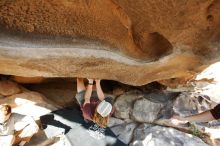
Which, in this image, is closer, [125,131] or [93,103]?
[93,103]

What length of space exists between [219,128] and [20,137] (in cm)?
298

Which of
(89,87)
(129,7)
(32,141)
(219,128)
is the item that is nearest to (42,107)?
(32,141)

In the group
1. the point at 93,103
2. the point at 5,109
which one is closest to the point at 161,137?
the point at 93,103

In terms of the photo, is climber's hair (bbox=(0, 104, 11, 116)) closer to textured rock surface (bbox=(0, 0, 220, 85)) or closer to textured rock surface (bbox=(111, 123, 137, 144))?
textured rock surface (bbox=(0, 0, 220, 85))

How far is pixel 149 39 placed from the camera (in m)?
2.74

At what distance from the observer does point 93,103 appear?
399 cm

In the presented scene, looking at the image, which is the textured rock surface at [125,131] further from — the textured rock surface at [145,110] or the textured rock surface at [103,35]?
the textured rock surface at [103,35]

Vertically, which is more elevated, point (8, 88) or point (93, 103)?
point (8, 88)

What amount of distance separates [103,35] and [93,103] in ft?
5.34

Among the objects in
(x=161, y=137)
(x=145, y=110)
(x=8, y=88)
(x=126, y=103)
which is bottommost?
(x=161, y=137)

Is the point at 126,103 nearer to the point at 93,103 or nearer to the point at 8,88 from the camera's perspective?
the point at 93,103

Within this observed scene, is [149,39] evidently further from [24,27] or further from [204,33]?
[24,27]

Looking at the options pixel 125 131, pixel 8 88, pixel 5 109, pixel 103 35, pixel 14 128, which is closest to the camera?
pixel 103 35

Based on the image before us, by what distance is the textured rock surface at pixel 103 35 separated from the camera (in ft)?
7.28
